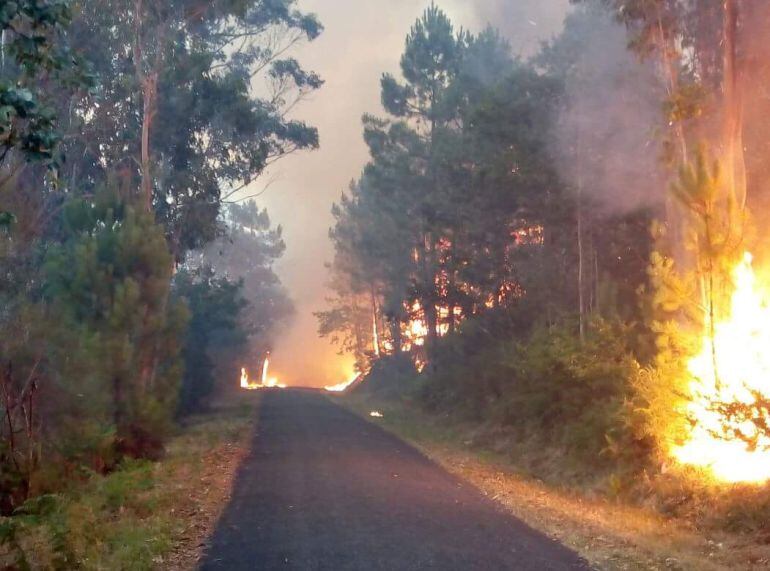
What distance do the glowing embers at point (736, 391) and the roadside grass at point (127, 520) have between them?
22.4 feet

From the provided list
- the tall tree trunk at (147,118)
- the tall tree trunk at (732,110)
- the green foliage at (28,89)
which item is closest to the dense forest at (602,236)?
the tall tree trunk at (732,110)

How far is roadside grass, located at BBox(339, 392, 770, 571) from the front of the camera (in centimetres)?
870

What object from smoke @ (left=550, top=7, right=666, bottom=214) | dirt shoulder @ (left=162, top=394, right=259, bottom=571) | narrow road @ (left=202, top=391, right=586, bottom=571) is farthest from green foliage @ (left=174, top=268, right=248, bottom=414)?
narrow road @ (left=202, top=391, right=586, bottom=571)

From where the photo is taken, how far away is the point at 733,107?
42.3 ft

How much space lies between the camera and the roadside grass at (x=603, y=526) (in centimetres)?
870

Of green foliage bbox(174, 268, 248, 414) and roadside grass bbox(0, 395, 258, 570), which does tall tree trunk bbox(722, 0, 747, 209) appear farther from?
green foliage bbox(174, 268, 248, 414)

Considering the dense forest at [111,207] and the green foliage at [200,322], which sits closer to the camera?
the dense forest at [111,207]

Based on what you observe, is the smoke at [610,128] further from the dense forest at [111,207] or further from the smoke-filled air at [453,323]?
the dense forest at [111,207]

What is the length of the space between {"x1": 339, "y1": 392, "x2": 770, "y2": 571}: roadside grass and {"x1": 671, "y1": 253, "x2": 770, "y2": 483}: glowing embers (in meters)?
1.13

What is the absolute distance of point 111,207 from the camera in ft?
54.9

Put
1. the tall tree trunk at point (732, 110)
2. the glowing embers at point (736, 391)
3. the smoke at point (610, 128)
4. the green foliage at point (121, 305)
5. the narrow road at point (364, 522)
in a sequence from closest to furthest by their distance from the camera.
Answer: the narrow road at point (364, 522), the glowing embers at point (736, 391), the tall tree trunk at point (732, 110), the green foliage at point (121, 305), the smoke at point (610, 128)

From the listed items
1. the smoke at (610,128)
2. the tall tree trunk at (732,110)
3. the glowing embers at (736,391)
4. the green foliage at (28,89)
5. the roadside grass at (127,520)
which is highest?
the smoke at (610,128)

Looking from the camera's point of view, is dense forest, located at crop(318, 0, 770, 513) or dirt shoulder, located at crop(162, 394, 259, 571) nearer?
dirt shoulder, located at crop(162, 394, 259, 571)

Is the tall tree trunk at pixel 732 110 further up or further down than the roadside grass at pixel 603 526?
further up
